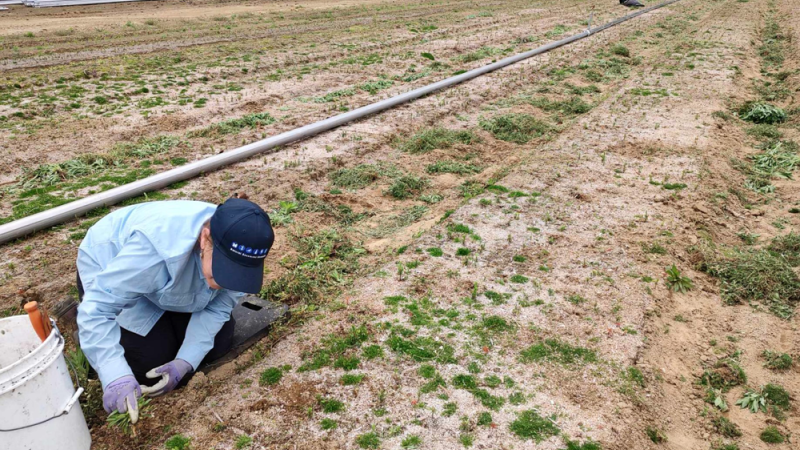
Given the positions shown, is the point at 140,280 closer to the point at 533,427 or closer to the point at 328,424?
the point at 328,424

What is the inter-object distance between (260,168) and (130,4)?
72.7 ft

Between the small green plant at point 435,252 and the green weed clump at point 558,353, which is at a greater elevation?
the small green plant at point 435,252

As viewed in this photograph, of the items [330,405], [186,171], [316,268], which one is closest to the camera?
[330,405]

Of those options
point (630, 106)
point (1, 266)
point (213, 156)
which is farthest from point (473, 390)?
point (630, 106)

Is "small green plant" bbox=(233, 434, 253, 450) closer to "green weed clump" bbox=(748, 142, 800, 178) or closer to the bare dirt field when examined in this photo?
the bare dirt field

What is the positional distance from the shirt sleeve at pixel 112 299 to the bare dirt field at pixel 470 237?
0.51 metres

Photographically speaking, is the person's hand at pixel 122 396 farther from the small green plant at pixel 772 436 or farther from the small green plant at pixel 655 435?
the small green plant at pixel 772 436

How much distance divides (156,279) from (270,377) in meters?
0.97

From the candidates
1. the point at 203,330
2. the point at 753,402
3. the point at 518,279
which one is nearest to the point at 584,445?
the point at 753,402

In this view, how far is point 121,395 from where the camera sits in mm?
2635

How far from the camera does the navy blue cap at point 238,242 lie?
2.58 meters

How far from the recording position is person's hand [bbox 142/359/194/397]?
3.02 m

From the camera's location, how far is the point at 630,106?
27.8 ft

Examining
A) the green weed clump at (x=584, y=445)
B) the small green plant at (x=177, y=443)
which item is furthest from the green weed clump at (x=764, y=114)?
the small green plant at (x=177, y=443)
